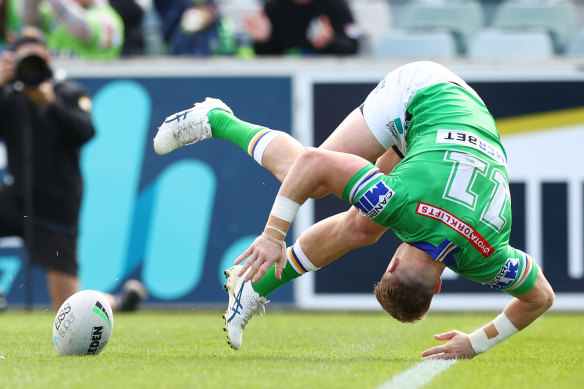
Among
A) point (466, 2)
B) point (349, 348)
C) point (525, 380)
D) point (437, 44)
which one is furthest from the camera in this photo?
point (466, 2)

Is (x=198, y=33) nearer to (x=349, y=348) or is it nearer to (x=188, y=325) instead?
(x=188, y=325)

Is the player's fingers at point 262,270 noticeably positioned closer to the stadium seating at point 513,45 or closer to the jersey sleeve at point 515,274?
the jersey sleeve at point 515,274

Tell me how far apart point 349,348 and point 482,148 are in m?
1.59

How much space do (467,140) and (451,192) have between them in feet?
1.16

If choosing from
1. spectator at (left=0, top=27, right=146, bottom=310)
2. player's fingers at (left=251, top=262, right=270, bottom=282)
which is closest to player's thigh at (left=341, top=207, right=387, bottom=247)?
player's fingers at (left=251, top=262, right=270, bottom=282)

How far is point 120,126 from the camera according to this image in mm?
10062

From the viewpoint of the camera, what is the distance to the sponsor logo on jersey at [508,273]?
5.43 m

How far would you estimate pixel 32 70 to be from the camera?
28.1 feet

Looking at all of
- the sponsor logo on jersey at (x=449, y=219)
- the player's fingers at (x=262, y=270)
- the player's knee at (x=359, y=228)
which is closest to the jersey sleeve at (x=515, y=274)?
the sponsor logo on jersey at (x=449, y=219)

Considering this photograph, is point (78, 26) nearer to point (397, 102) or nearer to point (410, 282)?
point (397, 102)

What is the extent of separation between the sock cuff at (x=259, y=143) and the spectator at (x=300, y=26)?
5396 mm

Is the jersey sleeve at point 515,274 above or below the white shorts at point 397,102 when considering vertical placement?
below

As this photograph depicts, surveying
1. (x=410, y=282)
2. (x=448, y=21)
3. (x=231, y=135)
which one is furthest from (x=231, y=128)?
(x=448, y=21)

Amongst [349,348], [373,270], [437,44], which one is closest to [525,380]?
[349,348]
